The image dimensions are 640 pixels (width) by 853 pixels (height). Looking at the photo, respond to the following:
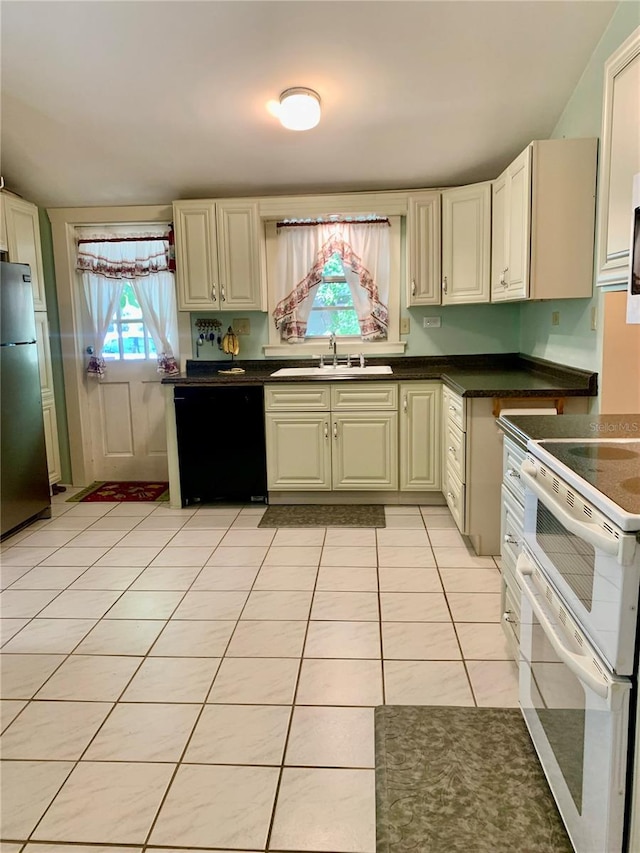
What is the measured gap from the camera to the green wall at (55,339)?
461cm

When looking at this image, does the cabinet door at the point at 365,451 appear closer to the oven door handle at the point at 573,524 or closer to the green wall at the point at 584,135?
the green wall at the point at 584,135

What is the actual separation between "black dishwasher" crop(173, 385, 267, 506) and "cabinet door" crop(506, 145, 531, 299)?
1728mm

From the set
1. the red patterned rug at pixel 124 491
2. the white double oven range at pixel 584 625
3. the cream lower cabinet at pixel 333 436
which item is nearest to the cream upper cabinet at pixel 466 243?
the cream lower cabinet at pixel 333 436

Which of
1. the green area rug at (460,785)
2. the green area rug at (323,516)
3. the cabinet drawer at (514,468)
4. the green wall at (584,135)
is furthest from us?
the green area rug at (323,516)

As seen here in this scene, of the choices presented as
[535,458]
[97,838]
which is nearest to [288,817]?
[97,838]

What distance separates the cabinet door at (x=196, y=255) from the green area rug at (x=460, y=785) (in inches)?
124

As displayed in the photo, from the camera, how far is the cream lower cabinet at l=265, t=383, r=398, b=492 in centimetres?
402

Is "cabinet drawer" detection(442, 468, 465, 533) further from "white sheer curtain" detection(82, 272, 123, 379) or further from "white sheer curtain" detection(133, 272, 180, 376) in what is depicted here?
"white sheer curtain" detection(82, 272, 123, 379)

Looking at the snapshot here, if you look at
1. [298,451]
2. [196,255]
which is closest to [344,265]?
[196,255]

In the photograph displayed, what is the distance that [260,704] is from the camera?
2.04 m

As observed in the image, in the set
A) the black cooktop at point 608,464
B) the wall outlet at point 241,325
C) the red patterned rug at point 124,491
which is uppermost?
the wall outlet at point 241,325

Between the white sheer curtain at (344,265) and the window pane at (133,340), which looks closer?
the white sheer curtain at (344,265)

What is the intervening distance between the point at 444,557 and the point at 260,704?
151 centimetres

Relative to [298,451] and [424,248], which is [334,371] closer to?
[298,451]
